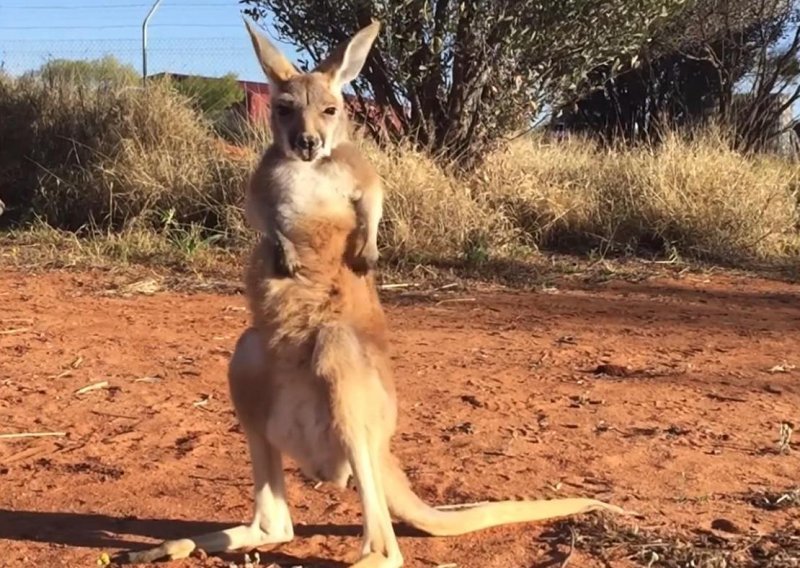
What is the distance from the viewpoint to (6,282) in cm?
841

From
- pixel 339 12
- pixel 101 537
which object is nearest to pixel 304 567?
pixel 101 537

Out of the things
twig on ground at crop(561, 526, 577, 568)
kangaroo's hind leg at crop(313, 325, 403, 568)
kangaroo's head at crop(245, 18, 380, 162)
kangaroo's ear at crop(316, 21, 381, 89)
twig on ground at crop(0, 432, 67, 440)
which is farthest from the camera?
twig on ground at crop(0, 432, 67, 440)

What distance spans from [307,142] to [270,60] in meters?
0.45

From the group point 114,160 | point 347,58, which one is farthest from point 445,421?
point 114,160

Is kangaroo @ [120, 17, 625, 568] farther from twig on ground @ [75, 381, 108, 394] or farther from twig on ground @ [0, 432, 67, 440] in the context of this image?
twig on ground @ [75, 381, 108, 394]

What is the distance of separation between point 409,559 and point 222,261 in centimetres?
636

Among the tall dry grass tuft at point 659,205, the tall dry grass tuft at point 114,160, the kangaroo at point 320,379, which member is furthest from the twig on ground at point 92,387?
the tall dry grass tuft at point 659,205

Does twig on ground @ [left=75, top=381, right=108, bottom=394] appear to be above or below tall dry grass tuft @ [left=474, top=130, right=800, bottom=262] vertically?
below

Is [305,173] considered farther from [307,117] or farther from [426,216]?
[426,216]

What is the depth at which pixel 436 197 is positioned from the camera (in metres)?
9.66

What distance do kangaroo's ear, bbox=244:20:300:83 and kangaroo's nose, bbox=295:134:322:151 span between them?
33 cm

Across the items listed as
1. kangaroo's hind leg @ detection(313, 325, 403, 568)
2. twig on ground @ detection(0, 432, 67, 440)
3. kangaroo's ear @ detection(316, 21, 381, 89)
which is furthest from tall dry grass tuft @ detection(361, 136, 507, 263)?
kangaroo's hind leg @ detection(313, 325, 403, 568)

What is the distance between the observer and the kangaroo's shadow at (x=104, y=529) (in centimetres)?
339

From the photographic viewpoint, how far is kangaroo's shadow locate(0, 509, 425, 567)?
3.39m
